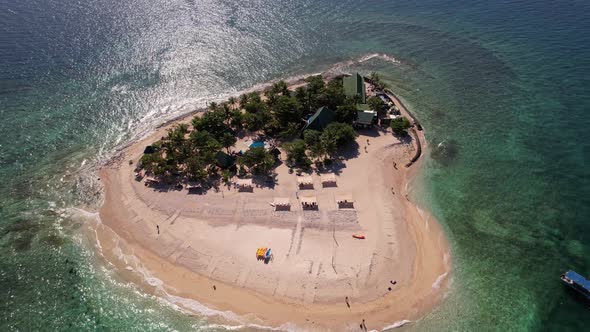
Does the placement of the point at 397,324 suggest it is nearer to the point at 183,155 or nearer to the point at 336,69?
the point at 183,155

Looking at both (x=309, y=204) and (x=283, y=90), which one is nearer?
(x=309, y=204)

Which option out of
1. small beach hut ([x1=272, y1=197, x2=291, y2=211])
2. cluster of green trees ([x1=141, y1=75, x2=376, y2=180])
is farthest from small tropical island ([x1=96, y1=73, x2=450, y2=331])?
cluster of green trees ([x1=141, y1=75, x2=376, y2=180])

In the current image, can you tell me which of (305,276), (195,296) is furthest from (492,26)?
(195,296)

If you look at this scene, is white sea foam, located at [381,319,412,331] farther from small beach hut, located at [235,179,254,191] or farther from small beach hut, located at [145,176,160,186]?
small beach hut, located at [145,176,160,186]

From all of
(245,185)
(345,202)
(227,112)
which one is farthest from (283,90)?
(345,202)

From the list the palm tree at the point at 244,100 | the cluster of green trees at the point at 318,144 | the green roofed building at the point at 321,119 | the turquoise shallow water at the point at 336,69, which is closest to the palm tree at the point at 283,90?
the palm tree at the point at 244,100

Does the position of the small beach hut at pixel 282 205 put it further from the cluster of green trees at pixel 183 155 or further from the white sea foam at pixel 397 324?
the white sea foam at pixel 397 324
